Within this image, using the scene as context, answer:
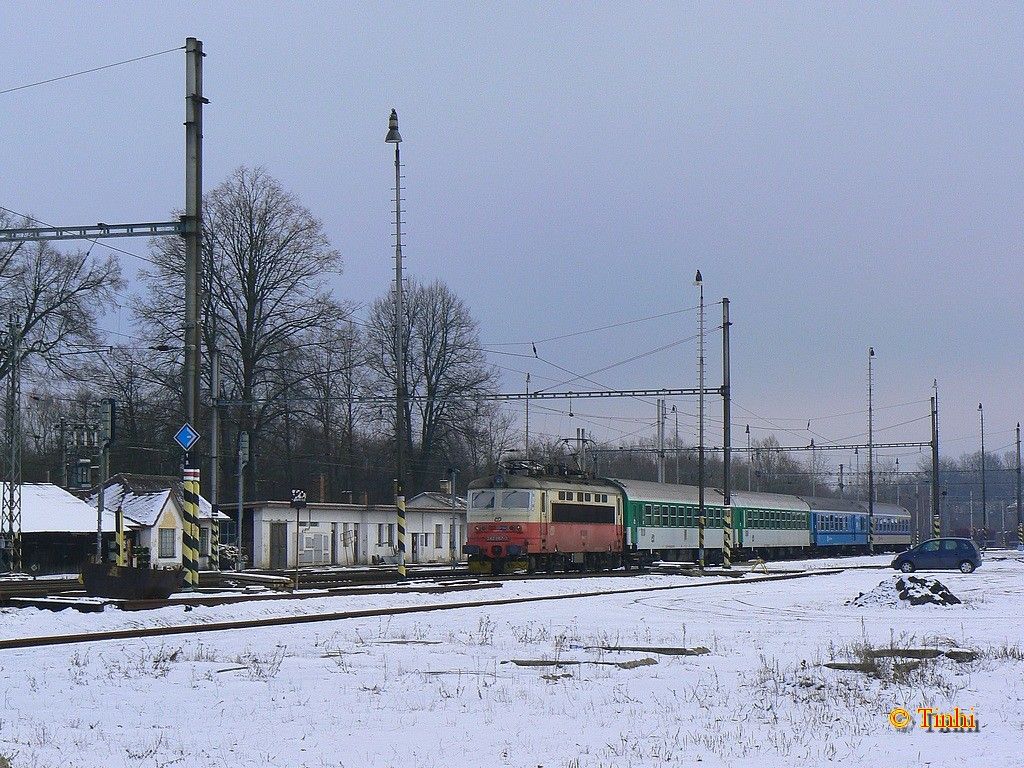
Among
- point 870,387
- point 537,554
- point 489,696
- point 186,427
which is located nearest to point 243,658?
point 489,696

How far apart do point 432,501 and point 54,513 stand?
26.3m

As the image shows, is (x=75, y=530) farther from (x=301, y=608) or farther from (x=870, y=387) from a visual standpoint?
(x=870, y=387)

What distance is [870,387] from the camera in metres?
74.3

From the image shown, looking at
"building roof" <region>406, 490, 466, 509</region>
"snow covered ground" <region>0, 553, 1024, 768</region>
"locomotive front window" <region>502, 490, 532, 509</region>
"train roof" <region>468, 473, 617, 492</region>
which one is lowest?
"snow covered ground" <region>0, 553, 1024, 768</region>

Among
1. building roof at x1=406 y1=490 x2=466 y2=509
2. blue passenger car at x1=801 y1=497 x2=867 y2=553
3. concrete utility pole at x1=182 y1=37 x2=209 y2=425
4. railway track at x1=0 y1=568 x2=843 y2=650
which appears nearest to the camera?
railway track at x1=0 y1=568 x2=843 y2=650

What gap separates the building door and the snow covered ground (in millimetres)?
33943

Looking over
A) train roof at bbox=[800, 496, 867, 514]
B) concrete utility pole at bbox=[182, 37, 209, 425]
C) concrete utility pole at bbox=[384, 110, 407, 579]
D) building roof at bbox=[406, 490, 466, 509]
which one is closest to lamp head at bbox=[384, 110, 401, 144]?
concrete utility pole at bbox=[384, 110, 407, 579]

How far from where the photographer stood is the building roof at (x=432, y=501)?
65312mm

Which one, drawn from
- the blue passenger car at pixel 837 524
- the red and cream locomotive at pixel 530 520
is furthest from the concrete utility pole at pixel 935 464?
the red and cream locomotive at pixel 530 520

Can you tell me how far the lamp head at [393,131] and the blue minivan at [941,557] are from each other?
23256mm

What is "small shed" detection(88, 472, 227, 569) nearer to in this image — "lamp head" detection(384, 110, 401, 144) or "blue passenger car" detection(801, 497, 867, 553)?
"lamp head" detection(384, 110, 401, 144)

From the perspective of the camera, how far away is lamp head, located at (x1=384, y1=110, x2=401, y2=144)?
3666 centimetres

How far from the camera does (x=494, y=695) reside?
1230 cm

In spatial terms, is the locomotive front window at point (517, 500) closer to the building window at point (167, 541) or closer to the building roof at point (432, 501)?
the building window at point (167, 541)
